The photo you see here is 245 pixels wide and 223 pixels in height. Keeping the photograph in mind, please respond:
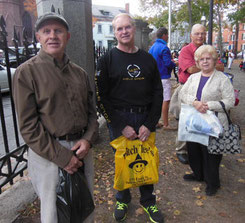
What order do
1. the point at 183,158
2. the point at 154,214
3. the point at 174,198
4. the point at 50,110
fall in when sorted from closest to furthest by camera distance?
the point at 50,110
the point at 154,214
the point at 174,198
the point at 183,158

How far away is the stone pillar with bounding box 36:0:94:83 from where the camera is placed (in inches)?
135

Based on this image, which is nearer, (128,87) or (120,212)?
(128,87)

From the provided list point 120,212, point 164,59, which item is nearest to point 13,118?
point 120,212

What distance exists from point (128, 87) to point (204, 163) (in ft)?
5.31

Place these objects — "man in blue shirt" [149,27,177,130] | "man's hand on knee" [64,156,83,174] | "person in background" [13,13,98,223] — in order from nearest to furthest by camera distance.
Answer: "person in background" [13,13,98,223]
"man's hand on knee" [64,156,83,174]
"man in blue shirt" [149,27,177,130]

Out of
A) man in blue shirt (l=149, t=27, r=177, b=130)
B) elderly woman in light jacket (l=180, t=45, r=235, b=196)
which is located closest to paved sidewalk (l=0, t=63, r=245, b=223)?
elderly woman in light jacket (l=180, t=45, r=235, b=196)

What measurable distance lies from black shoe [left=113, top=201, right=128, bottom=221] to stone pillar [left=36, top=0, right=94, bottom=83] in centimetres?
223

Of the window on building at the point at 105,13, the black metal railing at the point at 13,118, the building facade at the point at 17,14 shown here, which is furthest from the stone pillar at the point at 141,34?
the window on building at the point at 105,13

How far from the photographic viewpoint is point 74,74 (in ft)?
6.20

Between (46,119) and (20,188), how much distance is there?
1.66 m

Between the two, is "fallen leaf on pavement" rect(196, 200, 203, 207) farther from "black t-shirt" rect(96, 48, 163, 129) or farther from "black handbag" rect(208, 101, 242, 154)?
"black t-shirt" rect(96, 48, 163, 129)

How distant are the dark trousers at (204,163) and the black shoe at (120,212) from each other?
1158 millimetres

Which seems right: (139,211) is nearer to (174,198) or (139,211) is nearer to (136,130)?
(174,198)

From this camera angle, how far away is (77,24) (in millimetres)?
3570
